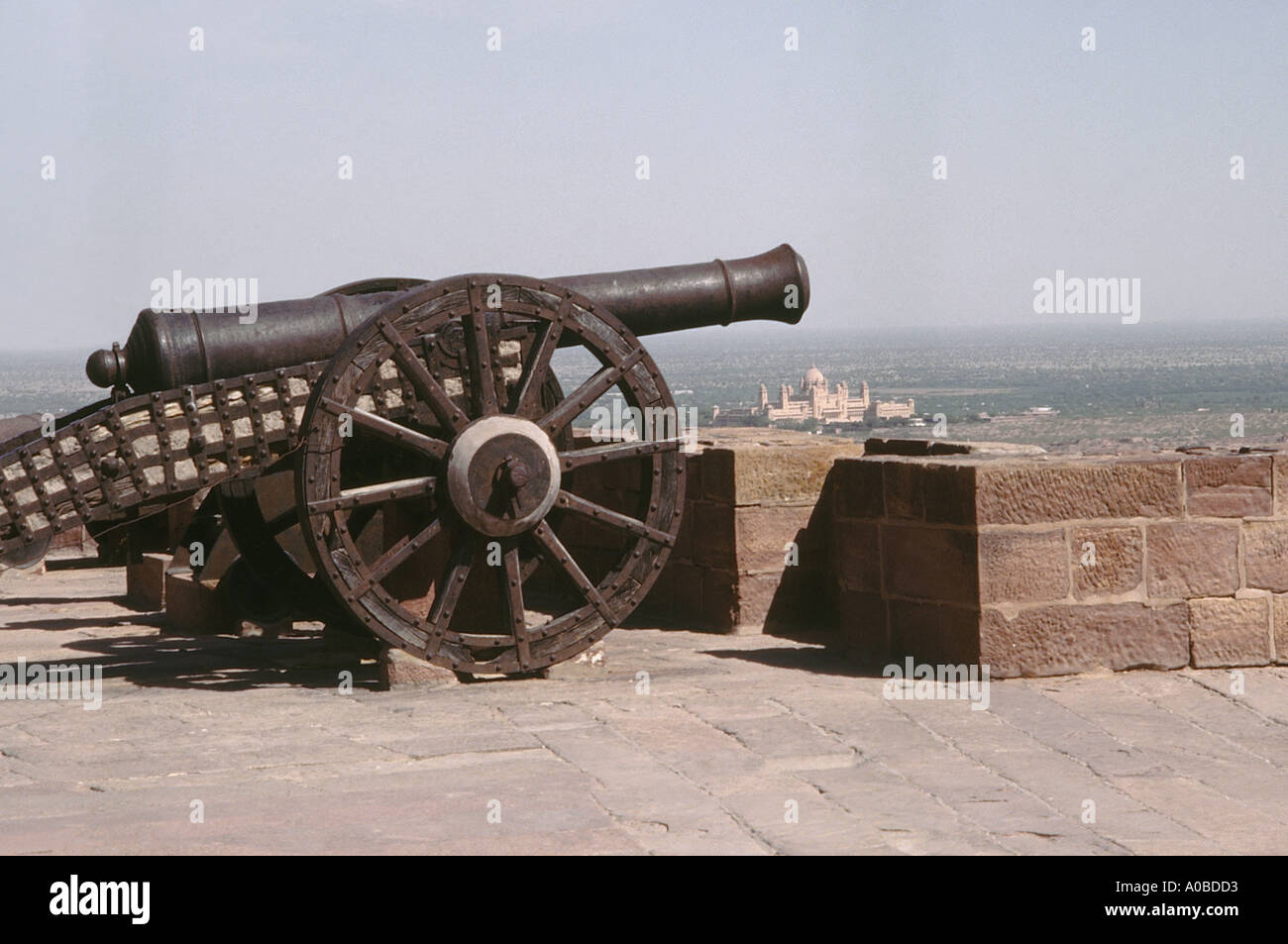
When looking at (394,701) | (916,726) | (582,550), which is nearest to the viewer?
(916,726)

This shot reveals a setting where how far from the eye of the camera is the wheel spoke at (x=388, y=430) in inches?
273

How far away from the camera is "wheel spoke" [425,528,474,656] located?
7.07 m

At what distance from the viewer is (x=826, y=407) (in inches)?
3169

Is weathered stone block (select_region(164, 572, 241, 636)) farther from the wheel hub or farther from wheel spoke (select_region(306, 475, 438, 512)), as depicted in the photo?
the wheel hub

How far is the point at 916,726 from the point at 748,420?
147 feet

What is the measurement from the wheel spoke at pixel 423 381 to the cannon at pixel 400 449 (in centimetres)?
1

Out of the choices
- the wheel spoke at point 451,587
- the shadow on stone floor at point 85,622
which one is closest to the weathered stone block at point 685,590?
the wheel spoke at point 451,587

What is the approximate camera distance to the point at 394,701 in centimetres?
679

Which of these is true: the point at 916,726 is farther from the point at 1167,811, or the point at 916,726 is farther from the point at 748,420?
the point at 748,420

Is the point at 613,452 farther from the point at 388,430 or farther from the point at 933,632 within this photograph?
the point at 933,632

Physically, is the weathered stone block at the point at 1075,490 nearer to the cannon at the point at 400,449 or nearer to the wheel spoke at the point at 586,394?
the cannon at the point at 400,449

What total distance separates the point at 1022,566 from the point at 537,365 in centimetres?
223

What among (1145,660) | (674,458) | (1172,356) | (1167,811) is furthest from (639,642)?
(1172,356)

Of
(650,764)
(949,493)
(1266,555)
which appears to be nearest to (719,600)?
(949,493)
